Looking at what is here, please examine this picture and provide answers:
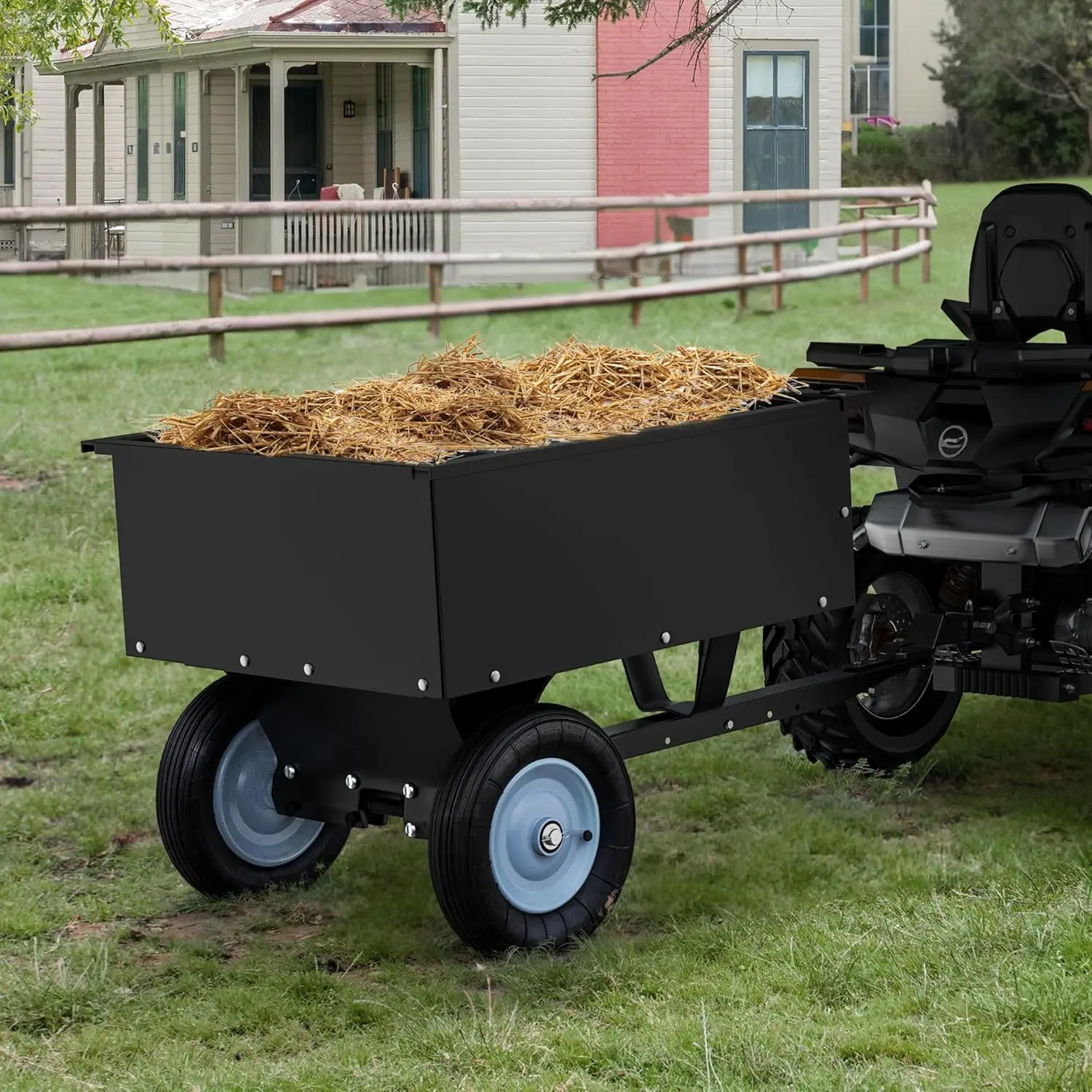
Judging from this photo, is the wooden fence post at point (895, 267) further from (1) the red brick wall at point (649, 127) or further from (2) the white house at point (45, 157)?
(2) the white house at point (45, 157)

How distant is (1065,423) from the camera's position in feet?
20.2

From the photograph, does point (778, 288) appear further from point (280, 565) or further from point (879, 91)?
point (879, 91)

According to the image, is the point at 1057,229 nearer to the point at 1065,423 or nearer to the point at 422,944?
the point at 1065,423

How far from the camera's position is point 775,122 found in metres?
24.6

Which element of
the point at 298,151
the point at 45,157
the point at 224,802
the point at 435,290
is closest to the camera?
the point at 224,802

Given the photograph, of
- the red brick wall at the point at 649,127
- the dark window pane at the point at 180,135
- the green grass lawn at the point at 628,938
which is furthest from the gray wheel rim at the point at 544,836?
the dark window pane at the point at 180,135

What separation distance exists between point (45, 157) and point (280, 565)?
29183mm

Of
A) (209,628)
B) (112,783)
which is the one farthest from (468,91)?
Answer: (209,628)

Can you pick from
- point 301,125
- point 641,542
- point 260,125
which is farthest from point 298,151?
point 641,542

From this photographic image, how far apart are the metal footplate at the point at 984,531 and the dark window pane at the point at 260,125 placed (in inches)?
793

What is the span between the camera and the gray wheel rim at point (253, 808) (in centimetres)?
584

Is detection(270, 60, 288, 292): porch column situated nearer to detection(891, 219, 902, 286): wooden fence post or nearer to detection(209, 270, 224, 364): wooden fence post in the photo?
detection(209, 270, 224, 364): wooden fence post

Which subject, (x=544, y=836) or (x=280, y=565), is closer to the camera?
(x=280, y=565)

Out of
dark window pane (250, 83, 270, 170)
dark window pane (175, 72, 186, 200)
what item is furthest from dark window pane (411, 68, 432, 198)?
dark window pane (175, 72, 186, 200)
